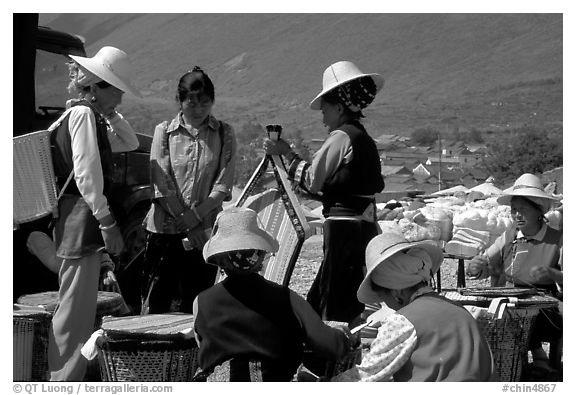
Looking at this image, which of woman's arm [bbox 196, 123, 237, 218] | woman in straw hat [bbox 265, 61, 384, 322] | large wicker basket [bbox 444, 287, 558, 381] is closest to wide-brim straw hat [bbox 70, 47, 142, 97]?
woman's arm [bbox 196, 123, 237, 218]

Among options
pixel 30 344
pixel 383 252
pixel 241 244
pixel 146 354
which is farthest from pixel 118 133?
pixel 383 252

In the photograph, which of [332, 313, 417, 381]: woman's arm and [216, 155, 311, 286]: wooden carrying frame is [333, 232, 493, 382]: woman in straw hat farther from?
[216, 155, 311, 286]: wooden carrying frame

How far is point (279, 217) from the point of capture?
5684 mm

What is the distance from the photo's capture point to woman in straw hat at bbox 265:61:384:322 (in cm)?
566

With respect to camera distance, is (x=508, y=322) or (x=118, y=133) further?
(x=118, y=133)

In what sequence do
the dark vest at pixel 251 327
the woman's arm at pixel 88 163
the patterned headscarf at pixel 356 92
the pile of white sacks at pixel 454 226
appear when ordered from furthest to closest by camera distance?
the pile of white sacks at pixel 454 226 → the patterned headscarf at pixel 356 92 → the woman's arm at pixel 88 163 → the dark vest at pixel 251 327

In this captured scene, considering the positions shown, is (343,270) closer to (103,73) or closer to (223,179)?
(223,179)

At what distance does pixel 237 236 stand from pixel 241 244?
0.19 feet

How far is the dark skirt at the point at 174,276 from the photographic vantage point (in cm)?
571

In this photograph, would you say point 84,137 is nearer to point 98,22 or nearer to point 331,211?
point 331,211

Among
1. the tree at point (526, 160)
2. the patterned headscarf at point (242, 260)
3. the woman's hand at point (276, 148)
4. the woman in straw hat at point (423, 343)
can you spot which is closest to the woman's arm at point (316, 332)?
the patterned headscarf at point (242, 260)

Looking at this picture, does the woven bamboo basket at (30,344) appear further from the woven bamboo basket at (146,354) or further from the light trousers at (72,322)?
the woven bamboo basket at (146,354)

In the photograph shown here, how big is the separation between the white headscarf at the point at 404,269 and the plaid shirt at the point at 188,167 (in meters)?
1.99
